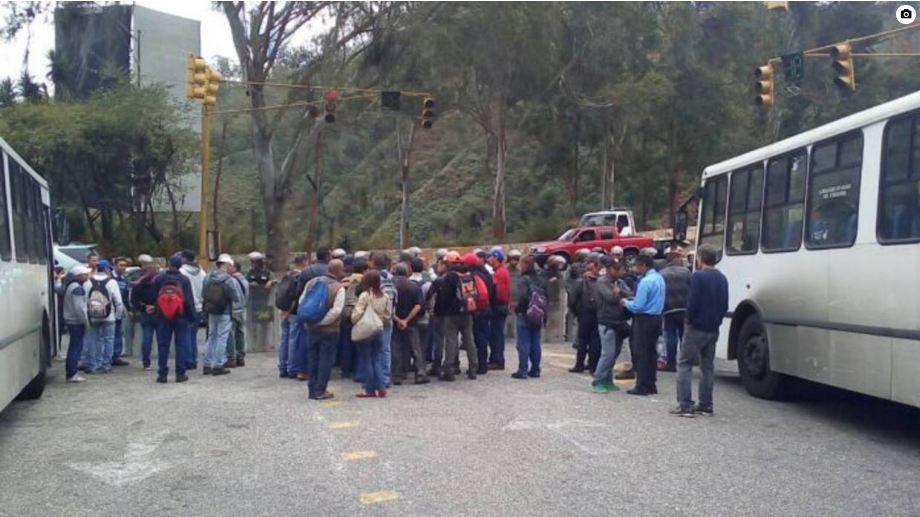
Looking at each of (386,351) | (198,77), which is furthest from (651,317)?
(198,77)

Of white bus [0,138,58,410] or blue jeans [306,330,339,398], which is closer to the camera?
white bus [0,138,58,410]

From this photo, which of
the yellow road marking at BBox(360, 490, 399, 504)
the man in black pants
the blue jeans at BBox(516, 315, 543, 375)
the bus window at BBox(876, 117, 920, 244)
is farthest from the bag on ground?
the bus window at BBox(876, 117, 920, 244)

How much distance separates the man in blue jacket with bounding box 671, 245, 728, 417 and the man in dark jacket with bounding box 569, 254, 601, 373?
255 centimetres

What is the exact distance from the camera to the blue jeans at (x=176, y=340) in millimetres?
12781

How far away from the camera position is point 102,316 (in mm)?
13344

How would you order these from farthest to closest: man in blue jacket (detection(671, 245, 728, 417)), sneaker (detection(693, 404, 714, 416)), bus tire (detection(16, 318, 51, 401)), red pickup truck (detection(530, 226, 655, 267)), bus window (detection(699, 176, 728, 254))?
1. red pickup truck (detection(530, 226, 655, 267))
2. bus window (detection(699, 176, 728, 254))
3. bus tire (detection(16, 318, 51, 401))
4. sneaker (detection(693, 404, 714, 416))
5. man in blue jacket (detection(671, 245, 728, 417))

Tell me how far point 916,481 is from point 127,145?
122 feet

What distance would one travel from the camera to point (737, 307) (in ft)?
39.6

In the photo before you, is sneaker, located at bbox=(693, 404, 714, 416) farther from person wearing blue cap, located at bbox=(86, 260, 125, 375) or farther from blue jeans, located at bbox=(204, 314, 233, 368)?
person wearing blue cap, located at bbox=(86, 260, 125, 375)

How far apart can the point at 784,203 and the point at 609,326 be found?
2529 mm

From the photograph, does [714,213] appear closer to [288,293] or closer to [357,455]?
[288,293]

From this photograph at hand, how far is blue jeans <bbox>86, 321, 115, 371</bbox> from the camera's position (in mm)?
14016

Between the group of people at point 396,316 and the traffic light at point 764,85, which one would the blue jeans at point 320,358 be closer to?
the group of people at point 396,316

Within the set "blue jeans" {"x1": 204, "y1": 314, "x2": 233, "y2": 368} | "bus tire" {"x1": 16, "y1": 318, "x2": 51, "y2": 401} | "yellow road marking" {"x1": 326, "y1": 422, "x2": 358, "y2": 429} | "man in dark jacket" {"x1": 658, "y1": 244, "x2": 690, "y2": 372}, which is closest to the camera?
"yellow road marking" {"x1": 326, "y1": 422, "x2": 358, "y2": 429}
